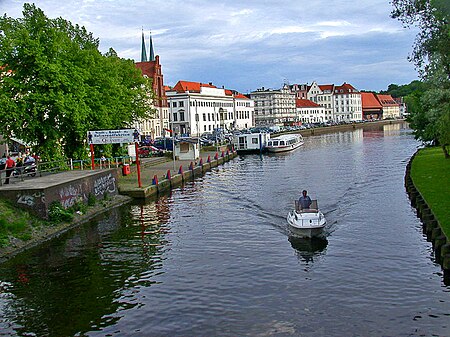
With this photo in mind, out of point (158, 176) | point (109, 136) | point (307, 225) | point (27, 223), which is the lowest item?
point (307, 225)

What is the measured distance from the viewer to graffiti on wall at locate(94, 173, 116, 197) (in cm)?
4197

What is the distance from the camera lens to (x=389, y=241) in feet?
94.1

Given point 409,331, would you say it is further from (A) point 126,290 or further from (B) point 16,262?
(B) point 16,262

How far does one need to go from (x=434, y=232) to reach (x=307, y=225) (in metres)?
6.31

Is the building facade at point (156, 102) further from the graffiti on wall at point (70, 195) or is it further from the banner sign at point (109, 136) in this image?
the graffiti on wall at point (70, 195)

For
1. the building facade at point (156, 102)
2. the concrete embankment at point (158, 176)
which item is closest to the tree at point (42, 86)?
the concrete embankment at point (158, 176)

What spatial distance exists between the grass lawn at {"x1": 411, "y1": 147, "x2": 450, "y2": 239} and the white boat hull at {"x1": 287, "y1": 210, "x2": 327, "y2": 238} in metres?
5.92

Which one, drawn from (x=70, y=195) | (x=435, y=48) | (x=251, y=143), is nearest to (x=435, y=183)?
(x=435, y=48)

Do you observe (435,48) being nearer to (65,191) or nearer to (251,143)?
(65,191)

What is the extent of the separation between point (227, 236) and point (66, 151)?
24.7 meters

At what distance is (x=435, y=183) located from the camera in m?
40.4

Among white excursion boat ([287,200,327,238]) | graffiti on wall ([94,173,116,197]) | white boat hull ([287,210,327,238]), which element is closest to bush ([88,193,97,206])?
graffiti on wall ([94,173,116,197])

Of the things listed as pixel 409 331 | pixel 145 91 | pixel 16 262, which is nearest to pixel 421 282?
pixel 409 331

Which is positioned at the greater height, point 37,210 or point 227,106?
point 227,106
